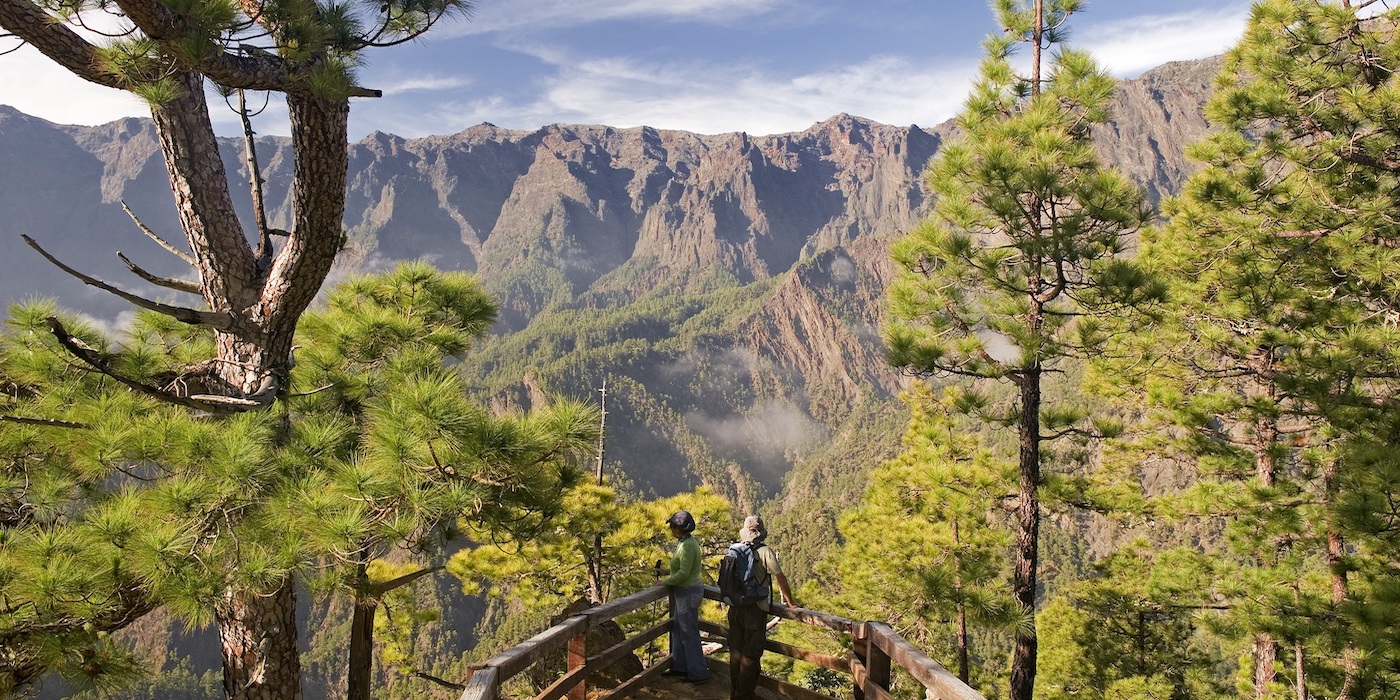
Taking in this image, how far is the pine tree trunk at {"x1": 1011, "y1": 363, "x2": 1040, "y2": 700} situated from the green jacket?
4.07 m

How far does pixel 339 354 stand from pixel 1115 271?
7082 mm

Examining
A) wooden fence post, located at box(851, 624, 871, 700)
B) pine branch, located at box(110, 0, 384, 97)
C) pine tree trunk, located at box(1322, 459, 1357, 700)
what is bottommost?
pine tree trunk, located at box(1322, 459, 1357, 700)

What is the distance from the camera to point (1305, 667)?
8562mm

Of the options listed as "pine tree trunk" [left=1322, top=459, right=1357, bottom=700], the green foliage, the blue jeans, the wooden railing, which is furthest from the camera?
the green foliage

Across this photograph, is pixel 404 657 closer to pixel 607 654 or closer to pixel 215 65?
pixel 607 654

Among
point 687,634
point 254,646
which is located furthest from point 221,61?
point 687,634

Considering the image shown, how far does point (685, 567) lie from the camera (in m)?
→ 5.27

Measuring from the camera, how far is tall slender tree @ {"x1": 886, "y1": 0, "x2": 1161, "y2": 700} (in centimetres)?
701

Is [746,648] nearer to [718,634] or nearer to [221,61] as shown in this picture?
[718,634]

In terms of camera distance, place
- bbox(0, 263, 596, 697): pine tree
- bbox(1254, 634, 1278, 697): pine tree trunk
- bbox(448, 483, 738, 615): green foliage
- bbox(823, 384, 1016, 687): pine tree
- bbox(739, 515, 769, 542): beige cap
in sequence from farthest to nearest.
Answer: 1. bbox(448, 483, 738, 615): green foliage
2. bbox(1254, 634, 1278, 697): pine tree trunk
3. bbox(823, 384, 1016, 687): pine tree
4. bbox(739, 515, 769, 542): beige cap
5. bbox(0, 263, 596, 697): pine tree

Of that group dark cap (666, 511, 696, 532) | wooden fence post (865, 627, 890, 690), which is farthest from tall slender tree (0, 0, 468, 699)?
wooden fence post (865, 627, 890, 690)

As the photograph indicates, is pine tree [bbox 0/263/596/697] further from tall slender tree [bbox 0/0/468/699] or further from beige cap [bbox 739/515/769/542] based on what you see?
beige cap [bbox 739/515/769/542]

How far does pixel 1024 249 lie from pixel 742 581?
463 cm

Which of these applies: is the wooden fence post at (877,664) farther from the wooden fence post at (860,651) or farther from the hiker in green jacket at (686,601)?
the hiker in green jacket at (686,601)
